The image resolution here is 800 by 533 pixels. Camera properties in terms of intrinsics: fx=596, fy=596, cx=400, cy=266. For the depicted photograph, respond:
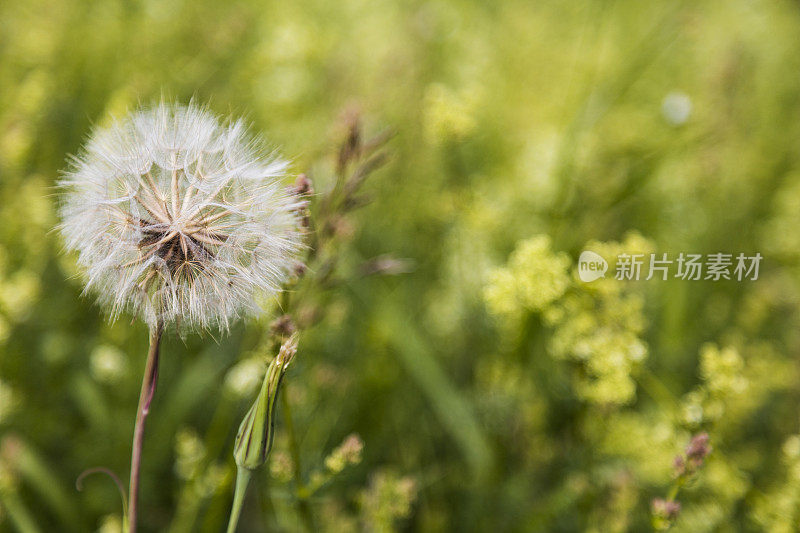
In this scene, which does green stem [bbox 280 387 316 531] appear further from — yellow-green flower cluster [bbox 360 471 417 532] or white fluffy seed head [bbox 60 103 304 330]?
yellow-green flower cluster [bbox 360 471 417 532]

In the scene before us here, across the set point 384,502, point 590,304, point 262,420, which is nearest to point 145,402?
point 262,420

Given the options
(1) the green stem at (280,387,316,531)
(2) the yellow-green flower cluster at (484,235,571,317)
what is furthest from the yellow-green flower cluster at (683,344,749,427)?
(1) the green stem at (280,387,316,531)

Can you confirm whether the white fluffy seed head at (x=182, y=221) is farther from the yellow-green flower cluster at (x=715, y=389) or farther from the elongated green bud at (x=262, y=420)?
the yellow-green flower cluster at (x=715, y=389)

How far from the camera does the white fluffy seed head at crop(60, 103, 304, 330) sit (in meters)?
1.06

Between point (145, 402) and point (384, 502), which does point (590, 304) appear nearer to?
point (384, 502)

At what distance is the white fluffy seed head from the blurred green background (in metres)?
0.20

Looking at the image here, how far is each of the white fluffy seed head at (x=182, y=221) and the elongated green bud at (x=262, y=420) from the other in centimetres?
18

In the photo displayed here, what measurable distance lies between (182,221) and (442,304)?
1609 millimetres

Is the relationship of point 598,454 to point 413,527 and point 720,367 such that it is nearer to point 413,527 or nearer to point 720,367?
point 413,527

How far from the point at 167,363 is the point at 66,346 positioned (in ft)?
1.19

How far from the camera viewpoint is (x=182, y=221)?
1.05 m

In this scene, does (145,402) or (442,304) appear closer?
(145,402)

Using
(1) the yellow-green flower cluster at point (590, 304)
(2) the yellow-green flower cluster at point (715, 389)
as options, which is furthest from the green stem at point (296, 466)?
(2) the yellow-green flower cluster at point (715, 389)

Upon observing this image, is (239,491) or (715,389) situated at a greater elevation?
(715,389)
